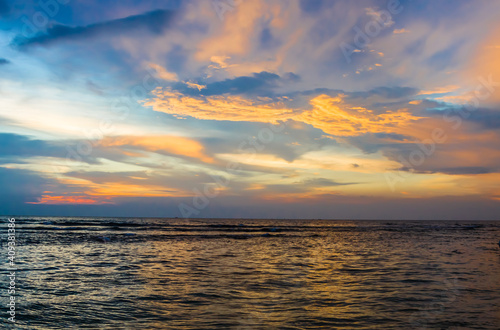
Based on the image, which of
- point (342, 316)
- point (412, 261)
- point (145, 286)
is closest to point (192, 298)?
point (145, 286)

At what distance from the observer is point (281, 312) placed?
521 inches

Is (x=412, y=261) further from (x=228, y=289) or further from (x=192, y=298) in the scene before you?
(x=192, y=298)

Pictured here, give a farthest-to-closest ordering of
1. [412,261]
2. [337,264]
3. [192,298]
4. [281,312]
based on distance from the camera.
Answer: [412,261] → [337,264] → [192,298] → [281,312]

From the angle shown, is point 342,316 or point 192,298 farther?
point 192,298

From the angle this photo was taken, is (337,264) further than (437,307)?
Yes

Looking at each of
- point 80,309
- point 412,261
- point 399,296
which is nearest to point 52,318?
point 80,309

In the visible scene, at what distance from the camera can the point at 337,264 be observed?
26234mm

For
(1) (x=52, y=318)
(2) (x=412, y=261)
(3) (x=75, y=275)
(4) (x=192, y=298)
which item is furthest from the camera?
(2) (x=412, y=261)

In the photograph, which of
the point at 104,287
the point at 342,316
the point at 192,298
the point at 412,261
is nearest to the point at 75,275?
the point at 104,287

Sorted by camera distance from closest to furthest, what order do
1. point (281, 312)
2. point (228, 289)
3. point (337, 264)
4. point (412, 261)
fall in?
point (281, 312) < point (228, 289) < point (337, 264) < point (412, 261)

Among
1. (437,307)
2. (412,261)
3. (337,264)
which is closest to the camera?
(437,307)

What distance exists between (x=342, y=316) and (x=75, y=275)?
16335 millimetres

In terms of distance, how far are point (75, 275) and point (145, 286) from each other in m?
5.87

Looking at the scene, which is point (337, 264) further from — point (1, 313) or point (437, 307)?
point (1, 313)
